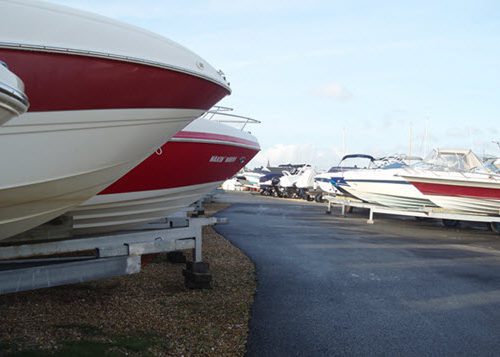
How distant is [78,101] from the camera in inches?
151

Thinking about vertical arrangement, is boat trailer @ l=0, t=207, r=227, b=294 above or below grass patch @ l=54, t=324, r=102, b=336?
above

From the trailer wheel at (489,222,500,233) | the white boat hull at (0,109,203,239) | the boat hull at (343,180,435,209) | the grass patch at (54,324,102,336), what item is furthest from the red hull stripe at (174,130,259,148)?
the trailer wheel at (489,222,500,233)

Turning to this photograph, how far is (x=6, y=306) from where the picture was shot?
490 centimetres

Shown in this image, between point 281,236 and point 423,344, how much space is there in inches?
258

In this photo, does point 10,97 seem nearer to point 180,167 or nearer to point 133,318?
point 133,318

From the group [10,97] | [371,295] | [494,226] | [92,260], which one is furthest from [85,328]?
[494,226]

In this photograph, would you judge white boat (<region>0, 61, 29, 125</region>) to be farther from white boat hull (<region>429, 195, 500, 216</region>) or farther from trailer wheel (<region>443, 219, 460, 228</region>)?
trailer wheel (<region>443, 219, 460, 228</region>)

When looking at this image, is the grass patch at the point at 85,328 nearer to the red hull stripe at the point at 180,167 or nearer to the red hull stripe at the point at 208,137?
the red hull stripe at the point at 180,167

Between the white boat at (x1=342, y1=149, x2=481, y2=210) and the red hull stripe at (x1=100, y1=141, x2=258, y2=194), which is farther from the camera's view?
the white boat at (x1=342, y1=149, x2=481, y2=210)

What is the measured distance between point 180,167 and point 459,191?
899 centimetres

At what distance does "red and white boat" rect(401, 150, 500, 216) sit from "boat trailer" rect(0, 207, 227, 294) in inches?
363

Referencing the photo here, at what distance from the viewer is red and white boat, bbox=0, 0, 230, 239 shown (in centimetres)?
356

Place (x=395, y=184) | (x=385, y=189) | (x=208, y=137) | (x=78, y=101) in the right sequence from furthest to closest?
1. (x=385, y=189)
2. (x=395, y=184)
3. (x=208, y=137)
4. (x=78, y=101)

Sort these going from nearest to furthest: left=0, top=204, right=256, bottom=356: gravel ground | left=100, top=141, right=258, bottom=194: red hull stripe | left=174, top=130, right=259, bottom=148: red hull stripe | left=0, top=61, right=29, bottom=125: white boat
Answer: left=0, top=61, right=29, bottom=125: white boat
left=0, top=204, right=256, bottom=356: gravel ground
left=100, top=141, right=258, bottom=194: red hull stripe
left=174, top=130, right=259, bottom=148: red hull stripe
